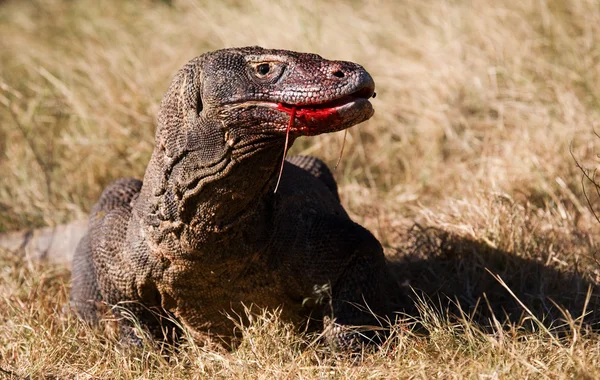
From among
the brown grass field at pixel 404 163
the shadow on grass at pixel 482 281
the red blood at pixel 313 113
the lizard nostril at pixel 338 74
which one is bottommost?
the shadow on grass at pixel 482 281

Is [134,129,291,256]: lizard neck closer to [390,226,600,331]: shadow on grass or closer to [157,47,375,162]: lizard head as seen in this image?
[157,47,375,162]: lizard head

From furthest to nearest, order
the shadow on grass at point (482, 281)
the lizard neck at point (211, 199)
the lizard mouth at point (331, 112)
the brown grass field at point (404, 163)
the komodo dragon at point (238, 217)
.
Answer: the shadow on grass at point (482, 281) < the brown grass field at point (404, 163) < the lizard neck at point (211, 199) < the komodo dragon at point (238, 217) < the lizard mouth at point (331, 112)

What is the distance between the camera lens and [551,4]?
24.8 ft

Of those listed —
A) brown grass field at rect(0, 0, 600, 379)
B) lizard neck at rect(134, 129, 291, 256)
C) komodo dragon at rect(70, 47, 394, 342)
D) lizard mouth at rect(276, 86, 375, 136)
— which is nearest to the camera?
lizard mouth at rect(276, 86, 375, 136)

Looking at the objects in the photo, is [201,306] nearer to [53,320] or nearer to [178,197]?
[178,197]

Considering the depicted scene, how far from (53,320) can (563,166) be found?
3.39m

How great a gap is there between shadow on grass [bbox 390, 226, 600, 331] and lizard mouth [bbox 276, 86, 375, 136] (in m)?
1.49

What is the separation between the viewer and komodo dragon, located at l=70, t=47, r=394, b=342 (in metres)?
3.29

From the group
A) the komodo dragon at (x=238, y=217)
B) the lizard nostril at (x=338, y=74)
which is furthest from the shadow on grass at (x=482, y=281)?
the lizard nostril at (x=338, y=74)

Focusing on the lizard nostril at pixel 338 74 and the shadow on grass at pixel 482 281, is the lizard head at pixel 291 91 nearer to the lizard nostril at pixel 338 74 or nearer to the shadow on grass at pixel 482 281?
the lizard nostril at pixel 338 74

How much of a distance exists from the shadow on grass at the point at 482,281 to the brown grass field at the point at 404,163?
1 centimetres

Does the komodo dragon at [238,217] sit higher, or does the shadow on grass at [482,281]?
the komodo dragon at [238,217]

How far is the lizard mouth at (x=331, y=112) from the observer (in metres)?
3.18

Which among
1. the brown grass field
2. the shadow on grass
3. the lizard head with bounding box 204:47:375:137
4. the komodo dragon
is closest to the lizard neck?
the komodo dragon
